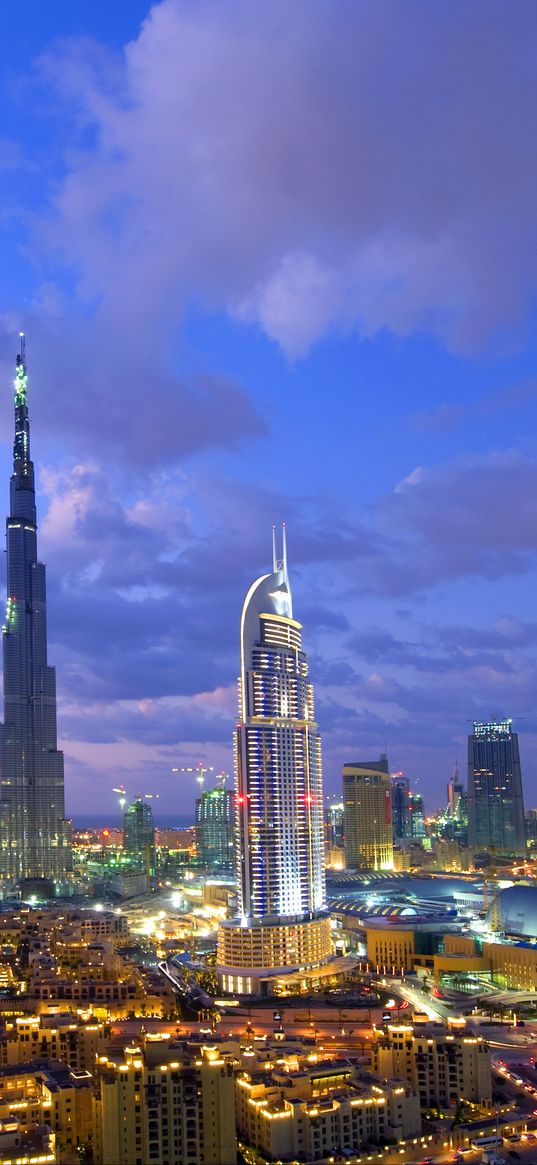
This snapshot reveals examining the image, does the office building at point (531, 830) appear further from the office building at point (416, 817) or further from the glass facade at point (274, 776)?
the glass facade at point (274, 776)

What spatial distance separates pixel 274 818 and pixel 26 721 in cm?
6195

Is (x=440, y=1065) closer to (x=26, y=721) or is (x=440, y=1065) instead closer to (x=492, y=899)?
(x=492, y=899)

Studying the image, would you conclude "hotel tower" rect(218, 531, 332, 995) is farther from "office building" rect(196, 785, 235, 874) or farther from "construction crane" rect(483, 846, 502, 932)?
"office building" rect(196, 785, 235, 874)

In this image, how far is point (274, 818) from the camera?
5234cm

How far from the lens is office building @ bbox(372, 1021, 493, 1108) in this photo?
2817cm

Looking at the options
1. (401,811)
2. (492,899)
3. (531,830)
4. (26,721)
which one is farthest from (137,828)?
(492,899)

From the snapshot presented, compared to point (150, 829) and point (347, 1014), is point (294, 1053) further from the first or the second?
point (150, 829)

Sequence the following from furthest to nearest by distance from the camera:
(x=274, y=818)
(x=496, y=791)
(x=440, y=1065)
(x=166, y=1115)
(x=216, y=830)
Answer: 1. (x=496, y=791)
2. (x=216, y=830)
3. (x=274, y=818)
4. (x=440, y=1065)
5. (x=166, y=1115)

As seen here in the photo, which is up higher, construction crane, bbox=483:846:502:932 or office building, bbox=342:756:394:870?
office building, bbox=342:756:394:870

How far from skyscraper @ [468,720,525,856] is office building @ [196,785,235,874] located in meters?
29.0

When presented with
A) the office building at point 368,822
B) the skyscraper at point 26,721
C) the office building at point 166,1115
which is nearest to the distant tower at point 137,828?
the skyscraper at point 26,721

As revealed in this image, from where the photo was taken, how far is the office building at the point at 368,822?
113 metres

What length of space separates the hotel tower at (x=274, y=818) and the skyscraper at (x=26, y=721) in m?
57.0

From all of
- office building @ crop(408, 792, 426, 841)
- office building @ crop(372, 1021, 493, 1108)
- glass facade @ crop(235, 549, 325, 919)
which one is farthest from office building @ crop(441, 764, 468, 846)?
office building @ crop(372, 1021, 493, 1108)
